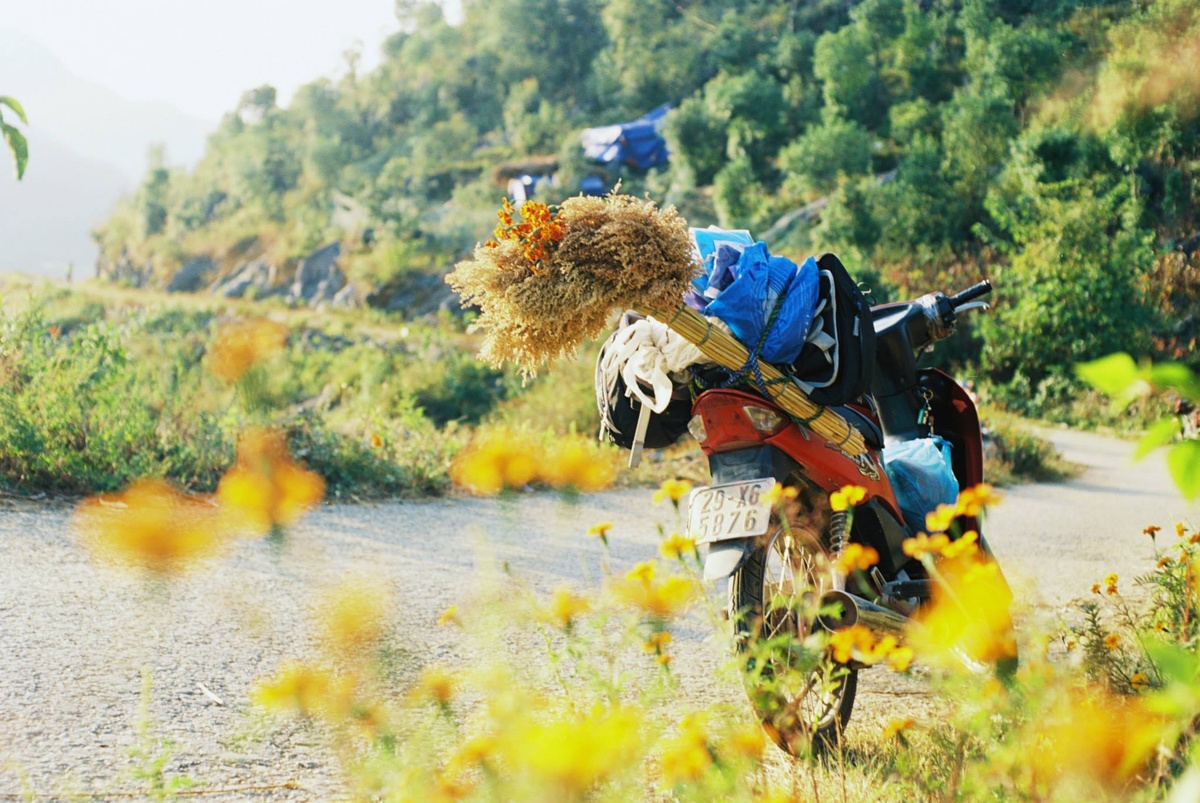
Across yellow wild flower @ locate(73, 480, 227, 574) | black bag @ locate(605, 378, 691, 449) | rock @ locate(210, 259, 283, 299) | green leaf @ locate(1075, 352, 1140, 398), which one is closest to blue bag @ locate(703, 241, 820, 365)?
black bag @ locate(605, 378, 691, 449)

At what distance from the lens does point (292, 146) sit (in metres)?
47.8

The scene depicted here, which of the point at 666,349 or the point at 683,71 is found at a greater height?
the point at 683,71

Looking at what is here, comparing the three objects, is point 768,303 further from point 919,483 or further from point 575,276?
point 919,483

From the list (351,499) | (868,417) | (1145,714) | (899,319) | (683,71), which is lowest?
(351,499)

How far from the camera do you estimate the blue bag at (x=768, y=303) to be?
8.80 feet

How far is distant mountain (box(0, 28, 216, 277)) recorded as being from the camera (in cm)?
5303

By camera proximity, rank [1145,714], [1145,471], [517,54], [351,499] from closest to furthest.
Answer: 1. [1145,714]
2. [351,499]
3. [1145,471]
4. [517,54]

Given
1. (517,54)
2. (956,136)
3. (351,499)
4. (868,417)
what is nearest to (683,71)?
(517,54)

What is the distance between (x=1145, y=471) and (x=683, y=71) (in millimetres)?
30250

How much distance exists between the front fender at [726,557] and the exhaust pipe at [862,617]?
8.6 inches

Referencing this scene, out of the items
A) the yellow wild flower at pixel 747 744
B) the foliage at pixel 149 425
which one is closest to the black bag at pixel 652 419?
the yellow wild flower at pixel 747 744

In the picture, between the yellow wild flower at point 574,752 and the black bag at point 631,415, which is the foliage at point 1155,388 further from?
the black bag at point 631,415

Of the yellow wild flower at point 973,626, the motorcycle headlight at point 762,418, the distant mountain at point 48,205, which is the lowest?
the yellow wild flower at point 973,626

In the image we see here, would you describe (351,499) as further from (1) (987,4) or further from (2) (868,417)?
(1) (987,4)
